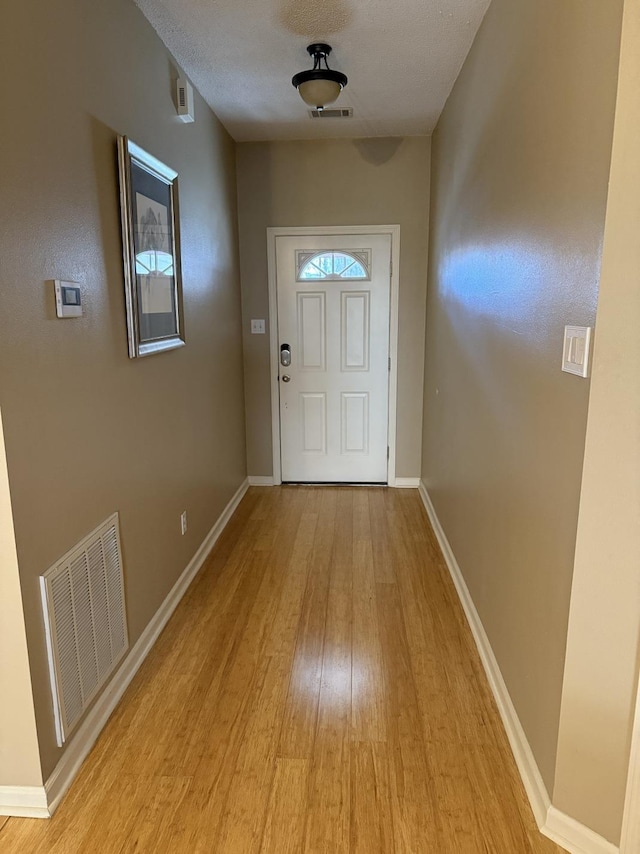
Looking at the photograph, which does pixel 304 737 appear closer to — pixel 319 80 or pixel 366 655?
pixel 366 655

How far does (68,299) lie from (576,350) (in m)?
1.41

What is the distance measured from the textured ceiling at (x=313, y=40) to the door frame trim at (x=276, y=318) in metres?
0.70

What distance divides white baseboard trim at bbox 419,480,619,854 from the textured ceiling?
8.25 ft

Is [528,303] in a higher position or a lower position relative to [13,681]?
higher

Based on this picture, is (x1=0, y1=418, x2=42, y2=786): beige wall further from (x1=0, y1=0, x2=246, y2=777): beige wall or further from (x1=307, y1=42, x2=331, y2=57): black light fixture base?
(x1=307, y1=42, x2=331, y2=57): black light fixture base

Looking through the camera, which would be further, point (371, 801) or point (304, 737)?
point (304, 737)

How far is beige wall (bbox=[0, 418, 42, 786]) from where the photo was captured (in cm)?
142

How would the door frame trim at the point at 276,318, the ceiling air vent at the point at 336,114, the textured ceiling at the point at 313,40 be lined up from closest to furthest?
the textured ceiling at the point at 313,40 → the ceiling air vent at the point at 336,114 → the door frame trim at the point at 276,318

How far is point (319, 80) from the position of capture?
2555 mm

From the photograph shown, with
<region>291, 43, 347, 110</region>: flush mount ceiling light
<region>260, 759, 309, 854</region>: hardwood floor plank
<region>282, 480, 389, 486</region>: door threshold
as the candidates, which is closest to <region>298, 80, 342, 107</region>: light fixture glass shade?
<region>291, 43, 347, 110</region>: flush mount ceiling light

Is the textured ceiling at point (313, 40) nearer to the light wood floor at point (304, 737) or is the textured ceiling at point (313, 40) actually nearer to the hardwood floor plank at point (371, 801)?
the light wood floor at point (304, 737)

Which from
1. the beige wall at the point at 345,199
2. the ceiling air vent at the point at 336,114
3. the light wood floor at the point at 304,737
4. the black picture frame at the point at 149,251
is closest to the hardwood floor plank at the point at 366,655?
the light wood floor at the point at 304,737

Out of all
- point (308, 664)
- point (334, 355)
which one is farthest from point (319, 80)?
point (308, 664)

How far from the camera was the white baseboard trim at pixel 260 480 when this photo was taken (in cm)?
442
